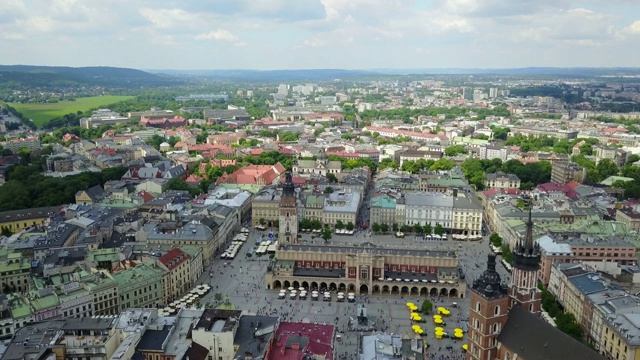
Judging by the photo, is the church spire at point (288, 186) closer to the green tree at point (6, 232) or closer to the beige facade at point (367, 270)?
the beige facade at point (367, 270)

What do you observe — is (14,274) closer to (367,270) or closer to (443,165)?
(367,270)

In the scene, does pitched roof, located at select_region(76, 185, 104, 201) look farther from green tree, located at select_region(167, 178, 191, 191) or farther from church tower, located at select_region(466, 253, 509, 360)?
church tower, located at select_region(466, 253, 509, 360)

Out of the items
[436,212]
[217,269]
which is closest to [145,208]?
[217,269]

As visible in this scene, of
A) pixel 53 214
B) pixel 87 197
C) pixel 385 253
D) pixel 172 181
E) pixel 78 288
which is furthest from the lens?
pixel 172 181

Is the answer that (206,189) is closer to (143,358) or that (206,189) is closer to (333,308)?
(333,308)

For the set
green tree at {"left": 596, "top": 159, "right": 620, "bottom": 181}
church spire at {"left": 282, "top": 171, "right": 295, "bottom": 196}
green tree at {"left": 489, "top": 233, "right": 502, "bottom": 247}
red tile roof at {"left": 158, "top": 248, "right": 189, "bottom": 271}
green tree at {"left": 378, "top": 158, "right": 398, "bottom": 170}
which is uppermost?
church spire at {"left": 282, "top": 171, "right": 295, "bottom": 196}

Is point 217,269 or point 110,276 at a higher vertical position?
point 110,276

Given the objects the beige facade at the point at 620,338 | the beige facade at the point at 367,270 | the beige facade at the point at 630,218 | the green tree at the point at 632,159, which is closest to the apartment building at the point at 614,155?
the green tree at the point at 632,159

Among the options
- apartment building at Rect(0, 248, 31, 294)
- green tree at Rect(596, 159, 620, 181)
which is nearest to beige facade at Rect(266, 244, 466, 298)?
apartment building at Rect(0, 248, 31, 294)
